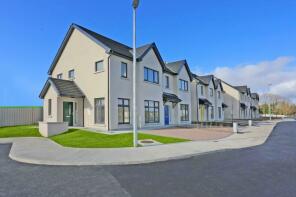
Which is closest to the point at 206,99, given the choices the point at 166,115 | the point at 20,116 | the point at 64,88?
the point at 166,115

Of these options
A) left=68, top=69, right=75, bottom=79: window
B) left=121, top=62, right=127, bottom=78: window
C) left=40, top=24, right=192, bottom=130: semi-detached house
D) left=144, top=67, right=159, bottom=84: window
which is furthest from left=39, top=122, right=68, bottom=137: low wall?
left=144, top=67, right=159, bottom=84: window

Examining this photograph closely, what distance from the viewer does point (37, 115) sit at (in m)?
25.2

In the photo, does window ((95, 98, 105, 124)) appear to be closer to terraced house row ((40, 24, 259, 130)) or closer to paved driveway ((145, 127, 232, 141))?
terraced house row ((40, 24, 259, 130))

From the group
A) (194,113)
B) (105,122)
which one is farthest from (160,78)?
(194,113)

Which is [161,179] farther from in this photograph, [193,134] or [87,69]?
[87,69]

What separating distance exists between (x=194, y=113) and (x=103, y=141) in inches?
932

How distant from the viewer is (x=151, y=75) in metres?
23.3

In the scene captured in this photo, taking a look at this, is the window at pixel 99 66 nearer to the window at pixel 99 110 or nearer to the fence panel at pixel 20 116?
the window at pixel 99 110

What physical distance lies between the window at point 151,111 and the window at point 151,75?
2428 mm

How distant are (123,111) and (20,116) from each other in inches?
512

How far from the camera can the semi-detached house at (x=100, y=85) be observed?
1859 centimetres

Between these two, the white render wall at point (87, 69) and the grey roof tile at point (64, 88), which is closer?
the white render wall at point (87, 69)

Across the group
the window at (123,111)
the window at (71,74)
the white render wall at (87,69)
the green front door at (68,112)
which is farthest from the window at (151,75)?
the green front door at (68,112)

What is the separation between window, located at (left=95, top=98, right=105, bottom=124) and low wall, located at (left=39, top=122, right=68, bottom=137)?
2.81 meters
